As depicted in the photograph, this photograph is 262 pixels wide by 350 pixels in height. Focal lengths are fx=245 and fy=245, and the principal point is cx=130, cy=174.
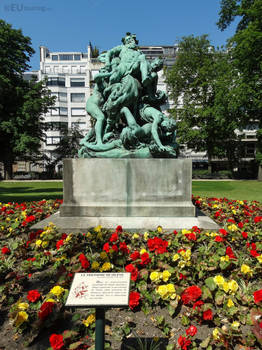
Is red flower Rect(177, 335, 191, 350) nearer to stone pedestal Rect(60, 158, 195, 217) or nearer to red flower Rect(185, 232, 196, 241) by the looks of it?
red flower Rect(185, 232, 196, 241)

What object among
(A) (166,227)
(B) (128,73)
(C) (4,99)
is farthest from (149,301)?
(C) (4,99)

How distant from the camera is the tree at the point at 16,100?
77.3 ft

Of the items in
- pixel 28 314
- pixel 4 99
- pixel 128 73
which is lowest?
pixel 28 314

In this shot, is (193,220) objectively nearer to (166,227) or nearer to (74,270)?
(166,227)

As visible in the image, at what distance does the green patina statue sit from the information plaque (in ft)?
11.2

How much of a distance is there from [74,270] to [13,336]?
2.87 ft

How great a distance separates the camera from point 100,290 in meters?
1.64

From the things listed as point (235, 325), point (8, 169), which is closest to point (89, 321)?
point (235, 325)

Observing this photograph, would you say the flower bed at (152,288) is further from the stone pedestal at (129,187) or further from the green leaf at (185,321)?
the stone pedestal at (129,187)

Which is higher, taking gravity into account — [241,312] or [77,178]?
[77,178]

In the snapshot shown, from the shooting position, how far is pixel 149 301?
97.5 inches

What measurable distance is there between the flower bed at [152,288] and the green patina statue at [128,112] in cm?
187

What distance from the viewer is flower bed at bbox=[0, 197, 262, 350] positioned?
2076 mm

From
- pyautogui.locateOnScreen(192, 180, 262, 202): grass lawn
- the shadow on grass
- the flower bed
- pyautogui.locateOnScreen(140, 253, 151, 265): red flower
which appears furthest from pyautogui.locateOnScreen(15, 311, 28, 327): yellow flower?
pyautogui.locateOnScreen(192, 180, 262, 202): grass lawn
